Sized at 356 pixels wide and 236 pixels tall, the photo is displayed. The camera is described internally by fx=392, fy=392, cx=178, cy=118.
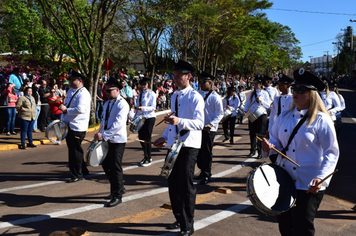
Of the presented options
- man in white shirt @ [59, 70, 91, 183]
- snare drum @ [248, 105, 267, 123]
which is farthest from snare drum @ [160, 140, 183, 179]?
snare drum @ [248, 105, 267, 123]

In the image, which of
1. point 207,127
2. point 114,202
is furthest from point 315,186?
point 207,127

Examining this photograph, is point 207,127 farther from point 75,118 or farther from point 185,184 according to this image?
point 185,184

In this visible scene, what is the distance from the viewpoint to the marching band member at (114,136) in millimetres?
6836

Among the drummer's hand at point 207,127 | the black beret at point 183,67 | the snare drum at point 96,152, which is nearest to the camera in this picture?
the black beret at point 183,67

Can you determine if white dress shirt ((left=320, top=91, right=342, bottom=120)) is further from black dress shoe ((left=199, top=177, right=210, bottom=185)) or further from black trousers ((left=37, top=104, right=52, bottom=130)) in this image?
black trousers ((left=37, top=104, right=52, bottom=130))

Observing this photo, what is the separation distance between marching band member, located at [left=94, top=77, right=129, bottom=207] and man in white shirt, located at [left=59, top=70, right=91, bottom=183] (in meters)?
1.48

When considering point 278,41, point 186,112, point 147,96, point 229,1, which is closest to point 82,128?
point 147,96

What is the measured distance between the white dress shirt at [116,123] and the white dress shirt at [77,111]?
155 centimetres

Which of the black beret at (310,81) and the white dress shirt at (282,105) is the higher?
the black beret at (310,81)

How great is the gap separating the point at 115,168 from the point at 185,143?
194 cm

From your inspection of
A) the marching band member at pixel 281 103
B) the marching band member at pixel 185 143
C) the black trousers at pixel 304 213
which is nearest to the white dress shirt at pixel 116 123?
the marching band member at pixel 185 143

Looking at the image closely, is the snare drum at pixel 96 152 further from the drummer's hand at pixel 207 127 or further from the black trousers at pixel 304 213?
the black trousers at pixel 304 213

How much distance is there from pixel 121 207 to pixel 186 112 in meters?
2.24

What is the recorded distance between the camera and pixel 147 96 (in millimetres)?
10570
